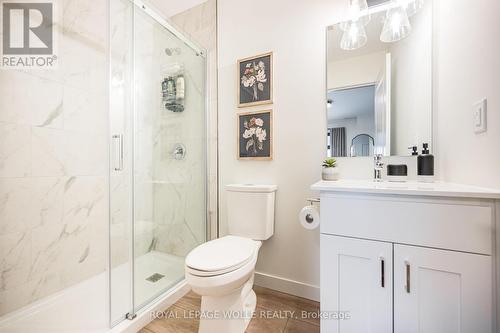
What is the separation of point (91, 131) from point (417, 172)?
88.5 inches

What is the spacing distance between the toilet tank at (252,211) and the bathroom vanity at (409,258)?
0.57m

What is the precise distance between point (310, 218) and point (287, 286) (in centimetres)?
65

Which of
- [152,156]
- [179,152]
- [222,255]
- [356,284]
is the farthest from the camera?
[179,152]

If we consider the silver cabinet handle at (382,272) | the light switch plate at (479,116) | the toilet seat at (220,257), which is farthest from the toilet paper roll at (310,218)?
the light switch plate at (479,116)

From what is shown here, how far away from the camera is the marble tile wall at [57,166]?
1271 mm

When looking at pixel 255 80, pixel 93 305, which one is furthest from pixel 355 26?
pixel 93 305

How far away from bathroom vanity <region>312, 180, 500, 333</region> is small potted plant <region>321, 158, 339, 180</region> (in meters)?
0.41

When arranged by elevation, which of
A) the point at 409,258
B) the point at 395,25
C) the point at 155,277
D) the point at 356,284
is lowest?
the point at 155,277

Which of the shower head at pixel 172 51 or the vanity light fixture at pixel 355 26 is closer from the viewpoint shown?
the vanity light fixture at pixel 355 26

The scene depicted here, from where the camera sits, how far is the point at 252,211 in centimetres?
154

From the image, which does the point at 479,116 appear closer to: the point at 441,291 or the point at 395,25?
the point at 441,291

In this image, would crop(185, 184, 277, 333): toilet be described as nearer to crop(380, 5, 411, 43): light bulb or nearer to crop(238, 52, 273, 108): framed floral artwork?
crop(238, 52, 273, 108): framed floral artwork

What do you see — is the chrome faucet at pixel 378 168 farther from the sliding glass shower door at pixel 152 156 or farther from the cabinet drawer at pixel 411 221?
the sliding glass shower door at pixel 152 156

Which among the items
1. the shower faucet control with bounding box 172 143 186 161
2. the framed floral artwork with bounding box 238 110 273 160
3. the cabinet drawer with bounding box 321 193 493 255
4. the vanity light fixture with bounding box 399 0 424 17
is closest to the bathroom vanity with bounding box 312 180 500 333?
the cabinet drawer with bounding box 321 193 493 255
